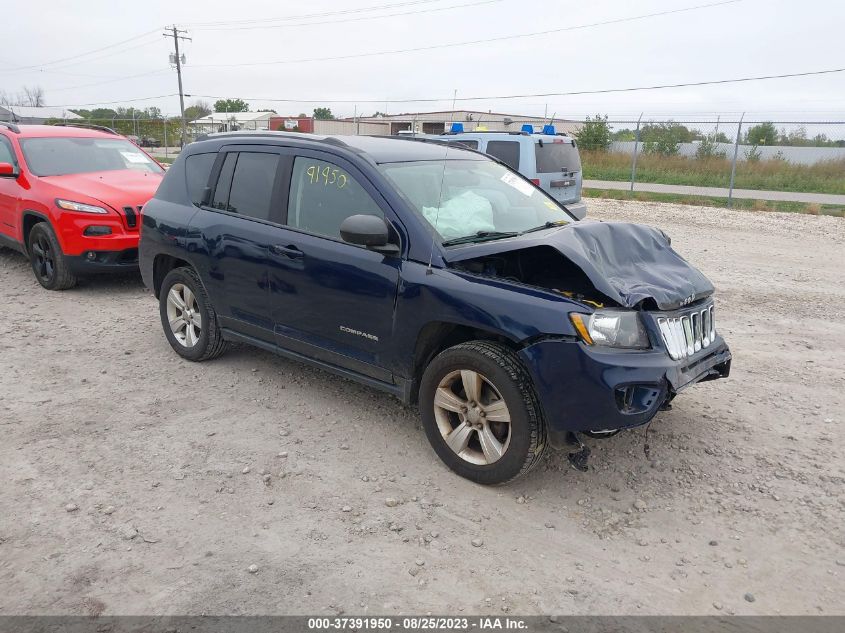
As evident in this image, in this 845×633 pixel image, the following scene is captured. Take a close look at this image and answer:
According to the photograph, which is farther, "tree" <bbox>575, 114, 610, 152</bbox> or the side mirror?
"tree" <bbox>575, 114, 610, 152</bbox>

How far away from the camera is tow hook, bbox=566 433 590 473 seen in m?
3.44

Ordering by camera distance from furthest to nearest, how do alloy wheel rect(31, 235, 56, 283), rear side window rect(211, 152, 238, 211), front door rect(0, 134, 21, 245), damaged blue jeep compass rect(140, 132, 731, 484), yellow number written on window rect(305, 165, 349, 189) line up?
1. front door rect(0, 134, 21, 245)
2. alloy wheel rect(31, 235, 56, 283)
3. rear side window rect(211, 152, 238, 211)
4. yellow number written on window rect(305, 165, 349, 189)
5. damaged blue jeep compass rect(140, 132, 731, 484)

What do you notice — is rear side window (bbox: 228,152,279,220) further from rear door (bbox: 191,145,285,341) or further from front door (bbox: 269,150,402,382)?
front door (bbox: 269,150,402,382)

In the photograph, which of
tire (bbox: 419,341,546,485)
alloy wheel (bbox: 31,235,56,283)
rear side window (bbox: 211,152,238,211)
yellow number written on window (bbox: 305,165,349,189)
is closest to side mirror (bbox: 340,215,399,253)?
yellow number written on window (bbox: 305,165,349,189)

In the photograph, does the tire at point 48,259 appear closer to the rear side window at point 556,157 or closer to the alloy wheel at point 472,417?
the alloy wheel at point 472,417

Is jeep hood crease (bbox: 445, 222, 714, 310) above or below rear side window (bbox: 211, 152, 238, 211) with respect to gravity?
below

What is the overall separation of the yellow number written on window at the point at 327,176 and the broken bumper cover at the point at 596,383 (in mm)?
1674

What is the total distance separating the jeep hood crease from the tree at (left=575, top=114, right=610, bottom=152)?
74.3 ft

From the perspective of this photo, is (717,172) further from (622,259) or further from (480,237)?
(480,237)

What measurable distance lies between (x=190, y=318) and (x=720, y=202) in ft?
52.6

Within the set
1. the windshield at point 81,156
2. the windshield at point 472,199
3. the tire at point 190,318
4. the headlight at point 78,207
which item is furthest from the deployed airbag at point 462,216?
the windshield at point 81,156

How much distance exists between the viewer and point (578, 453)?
3.51m

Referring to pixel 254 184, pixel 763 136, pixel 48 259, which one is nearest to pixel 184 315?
pixel 254 184

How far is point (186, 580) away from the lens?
285cm
